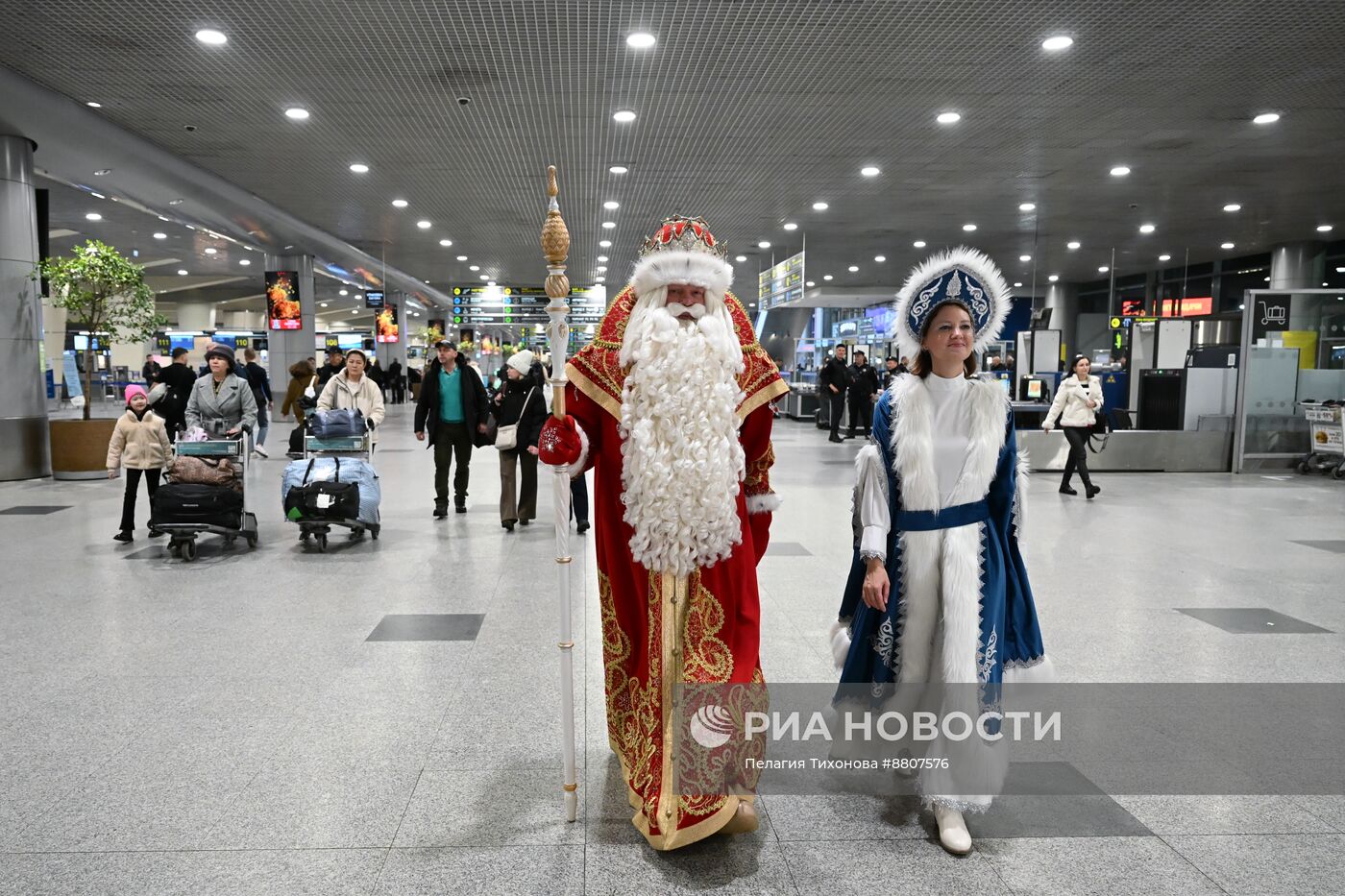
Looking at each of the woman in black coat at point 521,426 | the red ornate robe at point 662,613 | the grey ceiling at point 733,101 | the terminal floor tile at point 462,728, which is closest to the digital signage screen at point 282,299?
the grey ceiling at point 733,101

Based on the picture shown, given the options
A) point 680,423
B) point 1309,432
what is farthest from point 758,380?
point 1309,432

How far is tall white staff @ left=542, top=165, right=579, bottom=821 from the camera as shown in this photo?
96.1 inches

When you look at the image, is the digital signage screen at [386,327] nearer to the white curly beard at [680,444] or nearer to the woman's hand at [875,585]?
the white curly beard at [680,444]

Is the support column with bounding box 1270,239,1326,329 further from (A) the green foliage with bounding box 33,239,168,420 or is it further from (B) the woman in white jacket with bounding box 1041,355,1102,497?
(A) the green foliage with bounding box 33,239,168,420

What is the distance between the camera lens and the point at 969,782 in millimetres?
2529

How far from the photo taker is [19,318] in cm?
994

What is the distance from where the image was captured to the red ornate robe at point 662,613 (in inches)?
96.0

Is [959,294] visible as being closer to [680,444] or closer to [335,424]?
[680,444]

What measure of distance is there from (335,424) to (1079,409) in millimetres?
7347

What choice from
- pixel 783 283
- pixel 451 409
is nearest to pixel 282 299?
pixel 783 283

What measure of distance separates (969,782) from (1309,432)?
1215 cm

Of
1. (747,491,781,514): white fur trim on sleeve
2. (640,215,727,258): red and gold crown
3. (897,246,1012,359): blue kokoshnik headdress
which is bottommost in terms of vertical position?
(747,491,781,514): white fur trim on sleeve

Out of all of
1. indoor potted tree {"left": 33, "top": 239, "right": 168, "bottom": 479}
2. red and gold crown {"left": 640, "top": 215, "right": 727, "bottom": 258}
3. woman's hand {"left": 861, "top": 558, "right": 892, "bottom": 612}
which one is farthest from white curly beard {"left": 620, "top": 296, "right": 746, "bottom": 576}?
indoor potted tree {"left": 33, "top": 239, "right": 168, "bottom": 479}

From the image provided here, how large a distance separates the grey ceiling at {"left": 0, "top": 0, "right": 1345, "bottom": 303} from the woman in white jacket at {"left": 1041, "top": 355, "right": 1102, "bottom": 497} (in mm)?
2805
